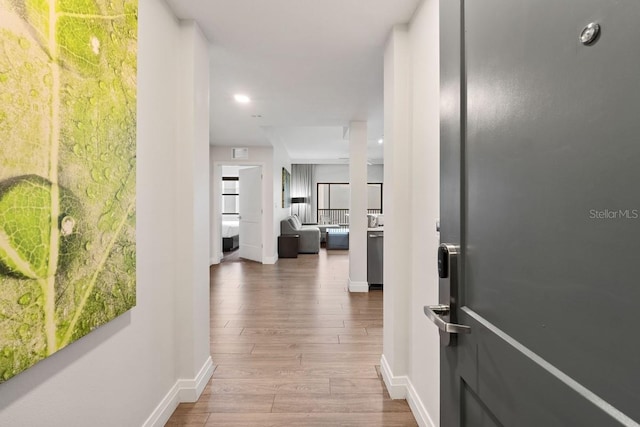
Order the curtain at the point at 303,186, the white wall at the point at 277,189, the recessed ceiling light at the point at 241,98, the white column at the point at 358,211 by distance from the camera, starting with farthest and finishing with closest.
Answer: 1. the curtain at the point at 303,186
2. the white wall at the point at 277,189
3. the white column at the point at 358,211
4. the recessed ceiling light at the point at 241,98

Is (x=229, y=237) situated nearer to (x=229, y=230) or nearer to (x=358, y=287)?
(x=229, y=230)

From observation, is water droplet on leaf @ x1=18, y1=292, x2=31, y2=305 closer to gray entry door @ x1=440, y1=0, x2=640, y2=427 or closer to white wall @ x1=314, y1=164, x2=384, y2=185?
gray entry door @ x1=440, y1=0, x2=640, y2=427

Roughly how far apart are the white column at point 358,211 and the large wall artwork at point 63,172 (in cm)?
333

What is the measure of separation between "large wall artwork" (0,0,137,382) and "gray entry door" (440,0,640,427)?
119 centimetres

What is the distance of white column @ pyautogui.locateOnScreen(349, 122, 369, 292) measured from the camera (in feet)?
15.0

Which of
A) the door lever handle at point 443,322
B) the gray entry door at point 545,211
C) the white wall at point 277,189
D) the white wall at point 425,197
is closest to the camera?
the gray entry door at point 545,211

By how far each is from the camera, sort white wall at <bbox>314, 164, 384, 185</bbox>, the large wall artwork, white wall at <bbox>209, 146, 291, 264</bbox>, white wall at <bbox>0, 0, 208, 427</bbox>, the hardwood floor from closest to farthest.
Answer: the large wall artwork < white wall at <bbox>0, 0, 208, 427</bbox> < the hardwood floor < white wall at <bbox>209, 146, 291, 264</bbox> < white wall at <bbox>314, 164, 384, 185</bbox>

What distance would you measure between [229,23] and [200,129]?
0.70 m

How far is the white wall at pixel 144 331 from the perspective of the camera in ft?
3.61

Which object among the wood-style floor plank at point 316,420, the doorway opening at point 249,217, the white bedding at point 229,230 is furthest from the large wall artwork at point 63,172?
the white bedding at point 229,230

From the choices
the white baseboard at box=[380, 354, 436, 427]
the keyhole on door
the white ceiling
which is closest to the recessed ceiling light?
the white ceiling

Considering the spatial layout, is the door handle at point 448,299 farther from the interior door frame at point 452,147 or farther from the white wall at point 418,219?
the white wall at point 418,219

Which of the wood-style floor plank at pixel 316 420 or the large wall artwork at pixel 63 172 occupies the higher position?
the large wall artwork at pixel 63 172

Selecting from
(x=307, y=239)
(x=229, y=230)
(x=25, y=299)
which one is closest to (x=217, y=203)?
(x=229, y=230)
